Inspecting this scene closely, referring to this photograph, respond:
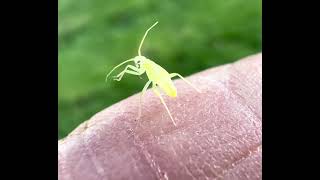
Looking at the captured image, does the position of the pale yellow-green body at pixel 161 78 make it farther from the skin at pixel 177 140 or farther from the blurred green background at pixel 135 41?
the blurred green background at pixel 135 41

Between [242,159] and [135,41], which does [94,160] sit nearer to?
[242,159]

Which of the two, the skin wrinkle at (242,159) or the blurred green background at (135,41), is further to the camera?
the blurred green background at (135,41)

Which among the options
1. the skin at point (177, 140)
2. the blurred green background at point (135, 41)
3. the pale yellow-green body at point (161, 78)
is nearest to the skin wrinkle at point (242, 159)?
the skin at point (177, 140)

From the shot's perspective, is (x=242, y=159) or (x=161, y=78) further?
(x=161, y=78)

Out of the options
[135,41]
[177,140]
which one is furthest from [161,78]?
[135,41]

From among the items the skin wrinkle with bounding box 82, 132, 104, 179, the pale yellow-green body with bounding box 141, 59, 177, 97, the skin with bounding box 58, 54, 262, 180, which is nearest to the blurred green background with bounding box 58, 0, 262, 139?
the pale yellow-green body with bounding box 141, 59, 177, 97
